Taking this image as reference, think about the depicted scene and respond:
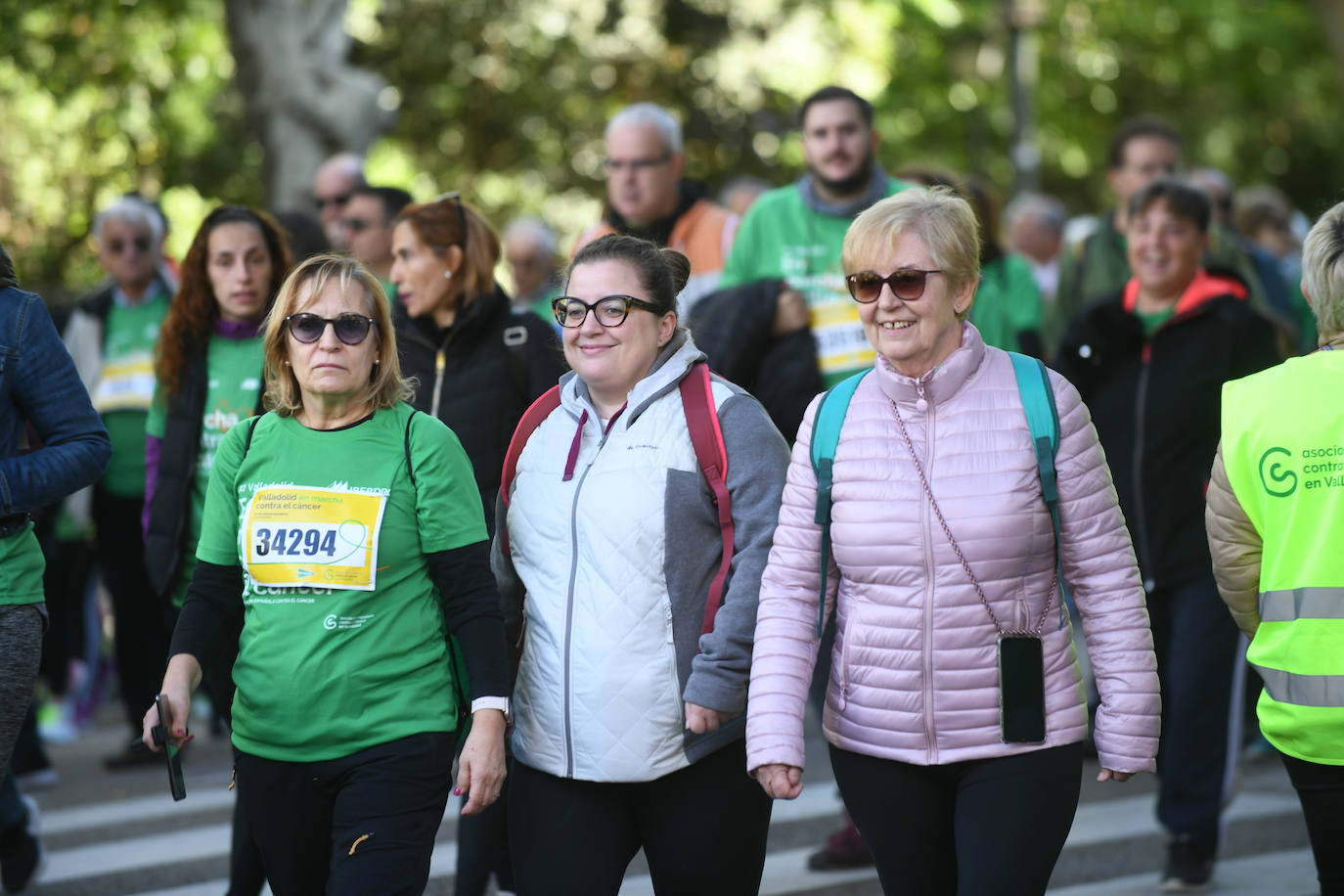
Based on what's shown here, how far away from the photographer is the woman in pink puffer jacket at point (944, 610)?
372 centimetres

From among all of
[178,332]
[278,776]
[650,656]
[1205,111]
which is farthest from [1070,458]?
[1205,111]

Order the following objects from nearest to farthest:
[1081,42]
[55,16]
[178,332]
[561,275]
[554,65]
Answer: [561,275] → [178,332] → [55,16] → [554,65] → [1081,42]

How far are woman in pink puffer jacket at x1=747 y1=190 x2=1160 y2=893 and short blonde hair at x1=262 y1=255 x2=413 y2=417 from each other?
3.43 feet

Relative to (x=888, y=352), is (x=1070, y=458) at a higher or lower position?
lower

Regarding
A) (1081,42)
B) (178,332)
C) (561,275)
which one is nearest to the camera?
(561,275)

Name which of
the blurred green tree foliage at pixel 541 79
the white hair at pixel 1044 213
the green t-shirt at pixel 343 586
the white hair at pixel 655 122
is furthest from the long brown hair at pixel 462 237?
the blurred green tree foliage at pixel 541 79

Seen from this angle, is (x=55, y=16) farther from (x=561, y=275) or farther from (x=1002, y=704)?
(x=1002, y=704)

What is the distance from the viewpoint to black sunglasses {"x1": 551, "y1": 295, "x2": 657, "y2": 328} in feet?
13.5

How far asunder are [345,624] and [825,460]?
117cm

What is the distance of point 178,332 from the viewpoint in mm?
6105

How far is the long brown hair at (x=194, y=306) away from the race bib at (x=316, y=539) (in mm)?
2229

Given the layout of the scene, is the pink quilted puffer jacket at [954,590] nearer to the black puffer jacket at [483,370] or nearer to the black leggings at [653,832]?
the black leggings at [653,832]

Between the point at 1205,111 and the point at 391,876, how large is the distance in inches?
981

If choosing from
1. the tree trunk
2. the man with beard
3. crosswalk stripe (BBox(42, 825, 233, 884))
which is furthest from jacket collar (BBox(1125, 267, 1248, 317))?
the tree trunk
